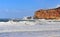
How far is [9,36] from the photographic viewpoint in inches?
448

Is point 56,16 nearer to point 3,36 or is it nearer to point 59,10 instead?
point 59,10

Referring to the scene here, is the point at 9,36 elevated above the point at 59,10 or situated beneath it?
situated beneath

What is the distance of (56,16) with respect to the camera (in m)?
61.5

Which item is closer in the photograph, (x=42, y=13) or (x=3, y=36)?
(x=3, y=36)

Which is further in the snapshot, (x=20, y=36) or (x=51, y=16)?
(x=51, y=16)

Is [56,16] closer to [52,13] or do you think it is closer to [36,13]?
[52,13]

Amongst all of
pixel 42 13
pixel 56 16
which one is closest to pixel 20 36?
pixel 56 16

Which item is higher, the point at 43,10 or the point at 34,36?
the point at 43,10

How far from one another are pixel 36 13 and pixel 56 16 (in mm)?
9047

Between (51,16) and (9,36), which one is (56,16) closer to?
(51,16)

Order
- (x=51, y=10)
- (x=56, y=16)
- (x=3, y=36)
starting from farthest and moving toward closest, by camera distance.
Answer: (x=51, y=10), (x=56, y=16), (x=3, y=36)

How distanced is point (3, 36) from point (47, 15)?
53.4 meters

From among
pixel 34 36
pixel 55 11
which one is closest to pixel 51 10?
pixel 55 11

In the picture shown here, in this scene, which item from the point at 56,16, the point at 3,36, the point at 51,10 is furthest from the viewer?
the point at 51,10
